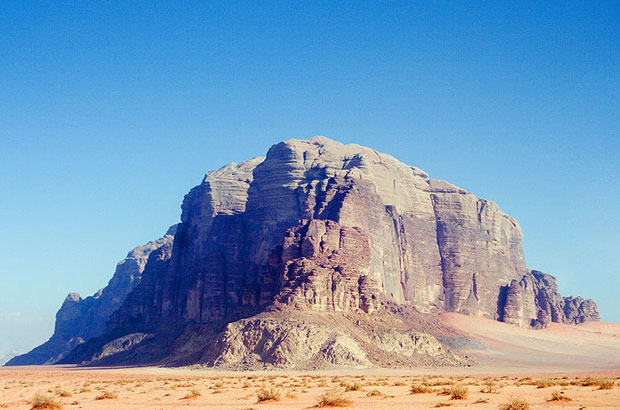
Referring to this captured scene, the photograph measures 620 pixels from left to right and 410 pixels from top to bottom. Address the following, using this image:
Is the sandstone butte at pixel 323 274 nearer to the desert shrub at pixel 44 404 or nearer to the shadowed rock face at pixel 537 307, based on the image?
the shadowed rock face at pixel 537 307

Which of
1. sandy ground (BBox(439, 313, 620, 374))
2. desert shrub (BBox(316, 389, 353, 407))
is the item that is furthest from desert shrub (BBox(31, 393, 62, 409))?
sandy ground (BBox(439, 313, 620, 374))

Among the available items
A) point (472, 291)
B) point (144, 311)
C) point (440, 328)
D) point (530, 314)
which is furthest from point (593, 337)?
point (144, 311)

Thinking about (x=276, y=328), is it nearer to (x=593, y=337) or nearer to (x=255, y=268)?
(x=255, y=268)

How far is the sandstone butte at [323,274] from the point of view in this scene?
10069 cm

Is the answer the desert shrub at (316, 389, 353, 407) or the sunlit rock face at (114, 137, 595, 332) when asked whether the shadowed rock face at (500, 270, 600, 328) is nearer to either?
the sunlit rock face at (114, 137, 595, 332)

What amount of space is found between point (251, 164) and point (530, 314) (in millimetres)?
77609

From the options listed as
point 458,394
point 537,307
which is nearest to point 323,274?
point 458,394

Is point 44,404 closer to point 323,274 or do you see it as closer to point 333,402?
point 333,402

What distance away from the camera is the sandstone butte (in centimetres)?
10069

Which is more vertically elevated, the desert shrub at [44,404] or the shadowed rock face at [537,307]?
the shadowed rock face at [537,307]

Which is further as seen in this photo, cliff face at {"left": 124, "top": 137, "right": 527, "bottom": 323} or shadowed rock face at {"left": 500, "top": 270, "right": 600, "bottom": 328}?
shadowed rock face at {"left": 500, "top": 270, "right": 600, "bottom": 328}

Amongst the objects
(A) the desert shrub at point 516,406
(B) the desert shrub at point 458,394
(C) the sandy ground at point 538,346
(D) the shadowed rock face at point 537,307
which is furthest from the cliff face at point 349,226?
(A) the desert shrub at point 516,406

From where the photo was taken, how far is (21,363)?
198750 millimetres

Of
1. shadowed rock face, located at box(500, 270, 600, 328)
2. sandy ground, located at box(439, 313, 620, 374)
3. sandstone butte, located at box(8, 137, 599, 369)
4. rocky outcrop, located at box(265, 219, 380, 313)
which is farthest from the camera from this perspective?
shadowed rock face, located at box(500, 270, 600, 328)
